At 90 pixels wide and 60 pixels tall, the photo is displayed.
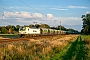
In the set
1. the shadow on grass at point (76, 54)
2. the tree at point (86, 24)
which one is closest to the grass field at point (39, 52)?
the shadow on grass at point (76, 54)

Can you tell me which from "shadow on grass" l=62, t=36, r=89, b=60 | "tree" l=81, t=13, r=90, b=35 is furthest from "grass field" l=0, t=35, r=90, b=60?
"tree" l=81, t=13, r=90, b=35

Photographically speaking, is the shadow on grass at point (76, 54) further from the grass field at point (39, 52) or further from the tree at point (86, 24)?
the tree at point (86, 24)

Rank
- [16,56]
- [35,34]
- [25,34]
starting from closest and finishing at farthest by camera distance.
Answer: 1. [16,56]
2. [25,34]
3. [35,34]

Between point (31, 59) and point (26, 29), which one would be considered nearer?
point (31, 59)

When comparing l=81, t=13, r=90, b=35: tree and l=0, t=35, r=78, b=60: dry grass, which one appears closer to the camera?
l=0, t=35, r=78, b=60: dry grass

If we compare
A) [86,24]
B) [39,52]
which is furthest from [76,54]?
[86,24]

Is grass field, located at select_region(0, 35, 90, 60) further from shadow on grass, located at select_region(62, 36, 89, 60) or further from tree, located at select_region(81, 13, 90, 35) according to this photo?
tree, located at select_region(81, 13, 90, 35)

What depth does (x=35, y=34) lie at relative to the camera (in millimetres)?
61438

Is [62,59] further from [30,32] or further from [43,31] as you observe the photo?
[43,31]

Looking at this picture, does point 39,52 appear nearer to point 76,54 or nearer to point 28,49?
point 28,49

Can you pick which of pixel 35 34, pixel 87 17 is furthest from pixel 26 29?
pixel 87 17

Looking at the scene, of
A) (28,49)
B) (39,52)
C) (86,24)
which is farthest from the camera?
(86,24)

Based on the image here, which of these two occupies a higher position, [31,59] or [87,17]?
[87,17]

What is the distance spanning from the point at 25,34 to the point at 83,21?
2342 inches
